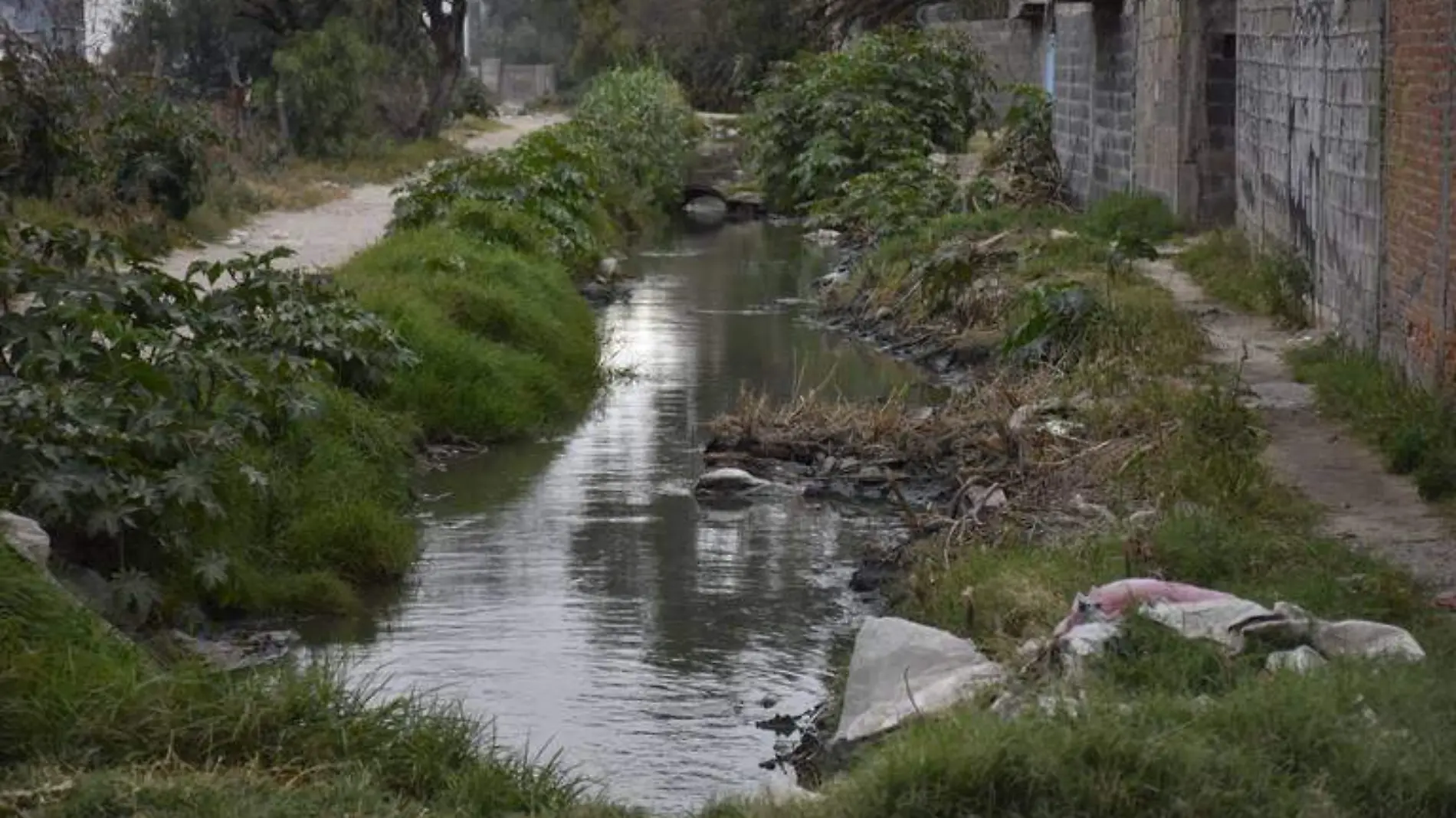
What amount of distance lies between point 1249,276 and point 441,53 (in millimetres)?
23627

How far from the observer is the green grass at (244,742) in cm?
596

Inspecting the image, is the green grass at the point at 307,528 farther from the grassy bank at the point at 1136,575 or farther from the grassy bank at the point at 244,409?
the grassy bank at the point at 1136,575

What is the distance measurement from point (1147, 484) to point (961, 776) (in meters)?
4.70

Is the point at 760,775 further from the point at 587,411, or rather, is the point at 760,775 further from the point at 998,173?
the point at 998,173

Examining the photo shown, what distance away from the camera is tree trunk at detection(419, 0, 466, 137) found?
123 ft

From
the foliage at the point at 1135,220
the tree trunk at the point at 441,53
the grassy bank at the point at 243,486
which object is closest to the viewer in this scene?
the grassy bank at the point at 243,486

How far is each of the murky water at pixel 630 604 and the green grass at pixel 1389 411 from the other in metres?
2.48

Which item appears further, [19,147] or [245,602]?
[19,147]

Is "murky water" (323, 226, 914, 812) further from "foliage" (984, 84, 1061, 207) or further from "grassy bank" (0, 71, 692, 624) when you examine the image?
"foliage" (984, 84, 1061, 207)

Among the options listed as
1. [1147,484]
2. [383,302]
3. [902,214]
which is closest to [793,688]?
[1147,484]

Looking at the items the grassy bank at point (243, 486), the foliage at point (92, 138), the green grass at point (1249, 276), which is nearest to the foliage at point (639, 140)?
the foliage at point (92, 138)

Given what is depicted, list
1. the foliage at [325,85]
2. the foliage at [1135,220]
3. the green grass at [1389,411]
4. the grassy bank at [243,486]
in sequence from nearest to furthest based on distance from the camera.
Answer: the grassy bank at [243,486] → the green grass at [1389,411] → the foliage at [1135,220] → the foliage at [325,85]

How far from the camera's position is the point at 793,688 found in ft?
28.3

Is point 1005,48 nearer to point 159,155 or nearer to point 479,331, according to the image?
point 159,155
